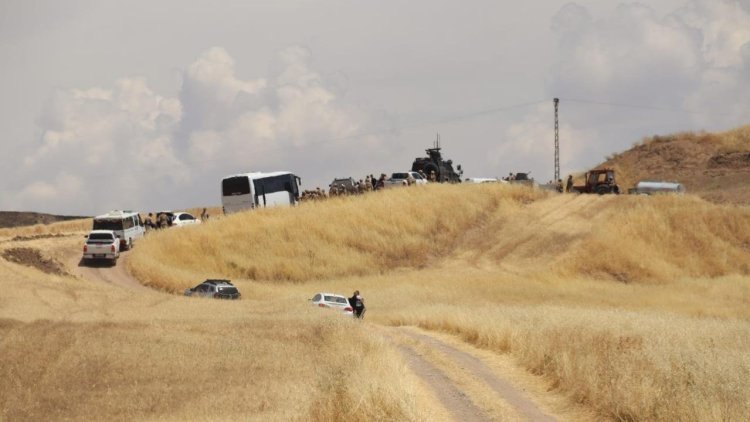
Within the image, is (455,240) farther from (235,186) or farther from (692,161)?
(692,161)

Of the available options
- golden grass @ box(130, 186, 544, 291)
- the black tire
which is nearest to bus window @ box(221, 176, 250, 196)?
golden grass @ box(130, 186, 544, 291)

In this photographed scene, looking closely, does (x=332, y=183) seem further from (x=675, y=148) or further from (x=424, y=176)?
(x=675, y=148)

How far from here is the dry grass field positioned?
60.5 feet

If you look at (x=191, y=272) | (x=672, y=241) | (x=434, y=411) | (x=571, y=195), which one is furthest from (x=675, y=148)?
(x=434, y=411)

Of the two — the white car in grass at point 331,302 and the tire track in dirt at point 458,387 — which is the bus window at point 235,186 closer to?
the white car in grass at point 331,302

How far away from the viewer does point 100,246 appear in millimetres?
54375

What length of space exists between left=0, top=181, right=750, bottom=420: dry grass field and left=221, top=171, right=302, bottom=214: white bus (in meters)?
4.11

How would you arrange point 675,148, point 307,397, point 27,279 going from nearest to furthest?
1. point 307,397
2. point 27,279
3. point 675,148

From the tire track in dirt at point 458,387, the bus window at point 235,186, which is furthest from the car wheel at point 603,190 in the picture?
the tire track in dirt at point 458,387

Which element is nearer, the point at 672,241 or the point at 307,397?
the point at 307,397

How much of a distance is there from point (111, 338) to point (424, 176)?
175ft

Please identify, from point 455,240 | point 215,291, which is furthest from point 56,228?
point 215,291

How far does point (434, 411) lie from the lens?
1739cm

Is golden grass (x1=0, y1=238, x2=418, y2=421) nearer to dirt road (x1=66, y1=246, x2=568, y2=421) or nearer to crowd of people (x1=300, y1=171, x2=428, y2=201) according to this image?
dirt road (x1=66, y1=246, x2=568, y2=421)
